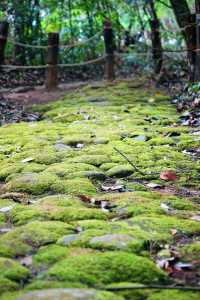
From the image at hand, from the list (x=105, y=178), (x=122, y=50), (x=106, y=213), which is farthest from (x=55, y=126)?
(x=122, y=50)

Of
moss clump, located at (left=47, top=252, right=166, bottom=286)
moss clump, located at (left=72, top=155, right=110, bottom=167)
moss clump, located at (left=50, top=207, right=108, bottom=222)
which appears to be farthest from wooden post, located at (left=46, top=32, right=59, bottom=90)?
moss clump, located at (left=47, top=252, right=166, bottom=286)

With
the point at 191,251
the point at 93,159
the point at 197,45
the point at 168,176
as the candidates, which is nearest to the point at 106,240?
the point at 191,251

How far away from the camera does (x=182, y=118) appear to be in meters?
6.05

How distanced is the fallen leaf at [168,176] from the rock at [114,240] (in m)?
1.23

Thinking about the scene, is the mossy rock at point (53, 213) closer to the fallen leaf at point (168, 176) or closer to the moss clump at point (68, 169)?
the moss clump at point (68, 169)

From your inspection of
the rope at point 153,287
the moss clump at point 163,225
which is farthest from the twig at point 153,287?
the moss clump at point 163,225

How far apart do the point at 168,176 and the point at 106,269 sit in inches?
63.5

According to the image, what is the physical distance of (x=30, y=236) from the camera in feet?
7.55

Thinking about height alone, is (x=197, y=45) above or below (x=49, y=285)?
above

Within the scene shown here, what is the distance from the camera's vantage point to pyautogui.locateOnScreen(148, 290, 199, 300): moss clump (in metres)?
1.77

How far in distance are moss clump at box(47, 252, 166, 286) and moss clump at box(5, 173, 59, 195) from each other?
1.18 metres

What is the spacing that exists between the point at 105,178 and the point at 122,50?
9.64m

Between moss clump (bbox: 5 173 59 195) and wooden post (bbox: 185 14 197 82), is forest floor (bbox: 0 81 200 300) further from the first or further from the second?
wooden post (bbox: 185 14 197 82)

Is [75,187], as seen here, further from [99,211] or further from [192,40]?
[192,40]
